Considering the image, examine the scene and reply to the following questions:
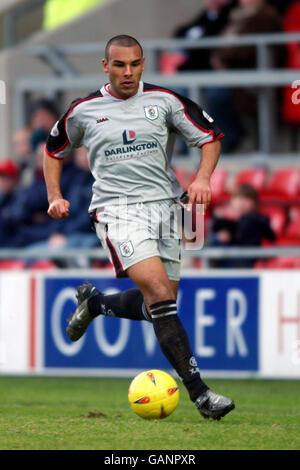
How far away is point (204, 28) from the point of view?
41.2 feet

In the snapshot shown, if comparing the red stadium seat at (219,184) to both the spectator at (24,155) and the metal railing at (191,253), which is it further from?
the spectator at (24,155)

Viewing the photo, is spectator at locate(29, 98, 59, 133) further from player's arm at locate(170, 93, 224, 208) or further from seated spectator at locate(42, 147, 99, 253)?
player's arm at locate(170, 93, 224, 208)

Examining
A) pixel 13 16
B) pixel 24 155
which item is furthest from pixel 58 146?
pixel 13 16

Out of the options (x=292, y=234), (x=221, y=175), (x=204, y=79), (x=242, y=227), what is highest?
(x=204, y=79)

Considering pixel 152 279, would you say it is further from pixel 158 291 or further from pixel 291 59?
pixel 291 59

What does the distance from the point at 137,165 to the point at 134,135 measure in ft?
0.59

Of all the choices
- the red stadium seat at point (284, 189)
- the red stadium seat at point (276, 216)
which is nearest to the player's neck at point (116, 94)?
the red stadium seat at point (276, 216)

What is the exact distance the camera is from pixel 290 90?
38.3 ft

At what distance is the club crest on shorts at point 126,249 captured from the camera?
233 inches

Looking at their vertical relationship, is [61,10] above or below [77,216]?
above

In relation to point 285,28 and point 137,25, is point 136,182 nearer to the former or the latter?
point 285,28

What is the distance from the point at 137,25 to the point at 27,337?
566 centimetres
